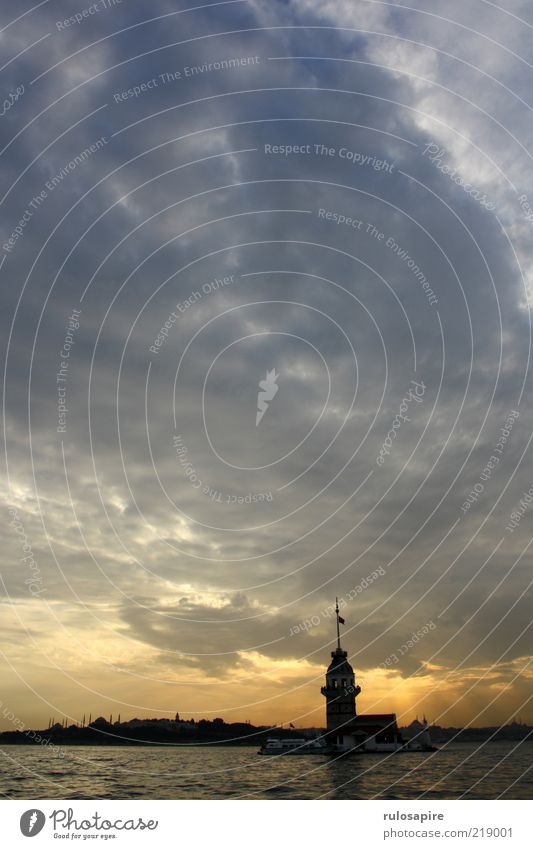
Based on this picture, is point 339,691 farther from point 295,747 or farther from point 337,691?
point 295,747

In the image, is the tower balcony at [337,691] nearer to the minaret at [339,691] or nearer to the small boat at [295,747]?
the minaret at [339,691]

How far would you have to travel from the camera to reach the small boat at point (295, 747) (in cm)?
12256

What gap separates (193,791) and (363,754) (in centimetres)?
7626

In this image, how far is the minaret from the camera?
121m

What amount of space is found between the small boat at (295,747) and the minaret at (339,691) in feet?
16.9

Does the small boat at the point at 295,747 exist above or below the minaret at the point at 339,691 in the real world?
below

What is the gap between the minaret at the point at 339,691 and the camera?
4769 inches

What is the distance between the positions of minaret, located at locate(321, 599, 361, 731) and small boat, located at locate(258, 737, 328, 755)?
5141mm

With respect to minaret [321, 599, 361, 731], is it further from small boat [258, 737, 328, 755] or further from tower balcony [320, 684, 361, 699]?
small boat [258, 737, 328, 755]

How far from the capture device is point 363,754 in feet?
394

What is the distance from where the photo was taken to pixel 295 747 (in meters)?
123

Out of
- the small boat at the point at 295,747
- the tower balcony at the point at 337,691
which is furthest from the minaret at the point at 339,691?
the small boat at the point at 295,747
